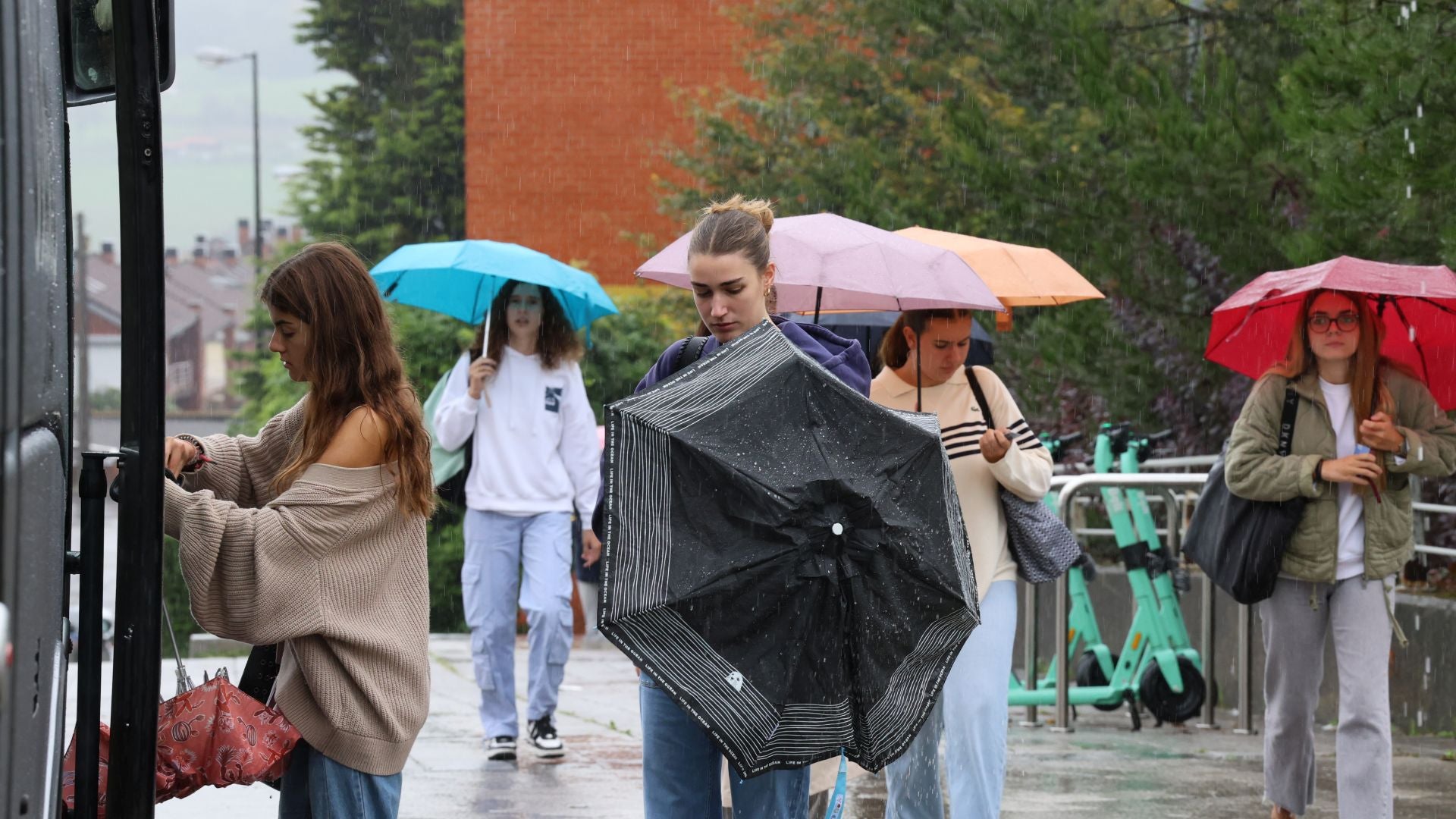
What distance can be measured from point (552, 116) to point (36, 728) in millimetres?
32729

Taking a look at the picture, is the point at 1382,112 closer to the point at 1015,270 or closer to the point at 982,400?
the point at 1015,270

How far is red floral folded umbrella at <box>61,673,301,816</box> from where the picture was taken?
349 centimetres

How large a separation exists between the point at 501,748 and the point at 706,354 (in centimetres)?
466

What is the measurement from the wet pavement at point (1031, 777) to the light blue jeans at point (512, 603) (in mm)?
288

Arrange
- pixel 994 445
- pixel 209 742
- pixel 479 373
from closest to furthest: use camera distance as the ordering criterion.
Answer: pixel 209 742, pixel 994 445, pixel 479 373

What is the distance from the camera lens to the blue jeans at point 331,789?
3.78 meters

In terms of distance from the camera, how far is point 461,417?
28.6 ft

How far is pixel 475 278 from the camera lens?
31.8ft

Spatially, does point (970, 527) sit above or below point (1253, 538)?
above

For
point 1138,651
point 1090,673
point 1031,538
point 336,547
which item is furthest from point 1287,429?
point 1090,673

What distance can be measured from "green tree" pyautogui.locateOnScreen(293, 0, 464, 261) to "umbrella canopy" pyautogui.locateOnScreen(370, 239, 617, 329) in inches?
1276

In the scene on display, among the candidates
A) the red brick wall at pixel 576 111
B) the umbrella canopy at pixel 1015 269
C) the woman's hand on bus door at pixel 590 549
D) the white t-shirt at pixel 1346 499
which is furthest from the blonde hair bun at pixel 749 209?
the red brick wall at pixel 576 111

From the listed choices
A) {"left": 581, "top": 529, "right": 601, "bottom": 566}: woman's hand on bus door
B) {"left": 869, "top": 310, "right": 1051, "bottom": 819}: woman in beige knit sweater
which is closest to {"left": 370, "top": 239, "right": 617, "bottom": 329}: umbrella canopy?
{"left": 581, "top": 529, "right": 601, "bottom": 566}: woman's hand on bus door

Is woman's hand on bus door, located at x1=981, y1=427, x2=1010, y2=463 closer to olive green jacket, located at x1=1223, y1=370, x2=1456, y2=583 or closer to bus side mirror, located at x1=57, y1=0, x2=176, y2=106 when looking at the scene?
olive green jacket, located at x1=1223, y1=370, x2=1456, y2=583
